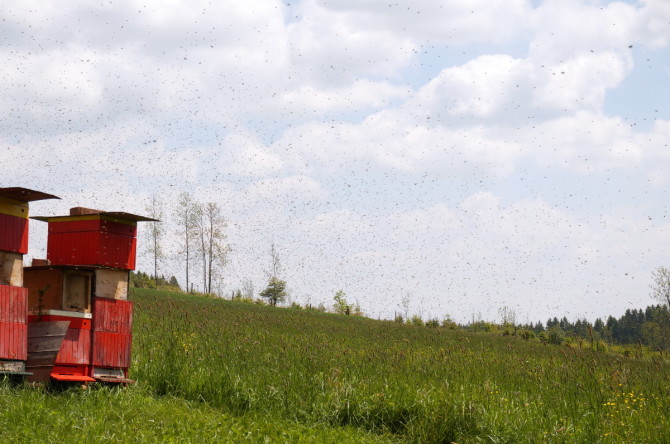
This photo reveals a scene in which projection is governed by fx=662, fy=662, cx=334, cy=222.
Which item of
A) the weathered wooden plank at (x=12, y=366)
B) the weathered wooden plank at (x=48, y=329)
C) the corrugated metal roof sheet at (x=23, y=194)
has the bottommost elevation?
the weathered wooden plank at (x=12, y=366)

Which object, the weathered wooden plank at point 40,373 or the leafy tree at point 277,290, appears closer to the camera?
the weathered wooden plank at point 40,373

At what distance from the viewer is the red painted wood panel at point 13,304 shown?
32.8 feet

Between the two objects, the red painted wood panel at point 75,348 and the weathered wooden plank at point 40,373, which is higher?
the red painted wood panel at point 75,348

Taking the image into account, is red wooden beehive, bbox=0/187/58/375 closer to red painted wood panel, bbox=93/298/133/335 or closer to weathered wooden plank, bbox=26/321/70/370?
weathered wooden plank, bbox=26/321/70/370

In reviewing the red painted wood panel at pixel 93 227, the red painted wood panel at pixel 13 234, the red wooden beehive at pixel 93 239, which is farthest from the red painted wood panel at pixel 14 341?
the red painted wood panel at pixel 93 227

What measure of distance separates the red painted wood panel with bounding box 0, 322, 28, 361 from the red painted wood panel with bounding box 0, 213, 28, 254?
3.82 feet

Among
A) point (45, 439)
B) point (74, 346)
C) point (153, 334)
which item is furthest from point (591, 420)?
point (153, 334)

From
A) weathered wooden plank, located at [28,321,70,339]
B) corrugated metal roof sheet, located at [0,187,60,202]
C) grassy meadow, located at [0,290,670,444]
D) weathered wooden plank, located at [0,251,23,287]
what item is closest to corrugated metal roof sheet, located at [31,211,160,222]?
corrugated metal roof sheet, located at [0,187,60,202]

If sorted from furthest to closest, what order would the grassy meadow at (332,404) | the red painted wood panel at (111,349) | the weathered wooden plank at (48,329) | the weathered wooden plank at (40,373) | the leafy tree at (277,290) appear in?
the leafy tree at (277,290), the red painted wood panel at (111,349), the weathered wooden plank at (48,329), the weathered wooden plank at (40,373), the grassy meadow at (332,404)

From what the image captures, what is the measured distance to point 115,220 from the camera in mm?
11594

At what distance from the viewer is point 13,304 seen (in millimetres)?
10172

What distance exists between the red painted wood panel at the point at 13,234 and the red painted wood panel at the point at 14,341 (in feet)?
3.82

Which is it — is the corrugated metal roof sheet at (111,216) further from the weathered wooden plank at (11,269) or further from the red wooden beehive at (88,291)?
the weathered wooden plank at (11,269)

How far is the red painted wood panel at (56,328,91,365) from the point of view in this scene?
35.3 ft
